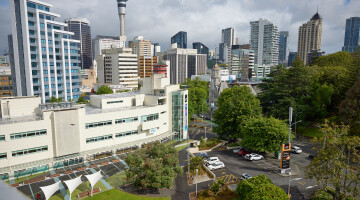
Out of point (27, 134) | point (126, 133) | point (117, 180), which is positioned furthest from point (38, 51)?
point (117, 180)

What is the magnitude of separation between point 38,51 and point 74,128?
157 feet

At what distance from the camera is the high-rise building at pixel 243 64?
577 ft

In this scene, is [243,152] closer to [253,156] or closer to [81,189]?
[253,156]

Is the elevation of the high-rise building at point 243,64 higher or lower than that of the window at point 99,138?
higher

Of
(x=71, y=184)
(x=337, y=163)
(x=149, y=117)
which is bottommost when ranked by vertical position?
(x=71, y=184)

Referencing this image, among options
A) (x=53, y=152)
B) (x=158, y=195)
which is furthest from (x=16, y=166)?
(x=158, y=195)

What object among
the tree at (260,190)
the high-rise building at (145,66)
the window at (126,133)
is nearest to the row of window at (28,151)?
the window at (126,133)

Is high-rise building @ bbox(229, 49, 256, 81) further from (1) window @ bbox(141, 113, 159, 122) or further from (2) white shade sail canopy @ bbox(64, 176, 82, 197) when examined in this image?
(2) white shade sail canopy @ bbox(64, 176, 82, 197)

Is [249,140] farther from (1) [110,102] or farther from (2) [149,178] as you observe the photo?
(1) [110,102]

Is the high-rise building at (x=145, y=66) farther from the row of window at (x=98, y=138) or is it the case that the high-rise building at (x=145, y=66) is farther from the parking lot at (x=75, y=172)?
the parking lot at (x=75, y=172)

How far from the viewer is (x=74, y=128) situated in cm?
3897

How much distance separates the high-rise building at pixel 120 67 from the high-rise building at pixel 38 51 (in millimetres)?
39735

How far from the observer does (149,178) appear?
31.1 metres

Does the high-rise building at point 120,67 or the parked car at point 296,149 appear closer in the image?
the parked car at point 296,149
